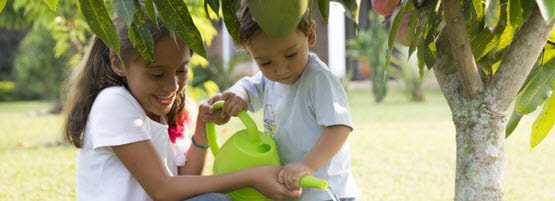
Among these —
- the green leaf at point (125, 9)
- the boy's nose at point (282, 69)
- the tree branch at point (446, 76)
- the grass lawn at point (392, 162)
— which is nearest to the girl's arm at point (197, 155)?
the boy's nose at point (282, 69)

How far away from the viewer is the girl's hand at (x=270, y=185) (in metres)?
1.84

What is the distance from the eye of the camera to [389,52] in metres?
1.68

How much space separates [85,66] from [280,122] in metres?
0.52

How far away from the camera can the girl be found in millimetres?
1918

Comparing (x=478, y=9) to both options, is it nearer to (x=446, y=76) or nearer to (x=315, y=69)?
(x=446, y=76)

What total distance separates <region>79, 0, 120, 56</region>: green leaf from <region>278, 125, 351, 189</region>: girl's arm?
0.64 metres

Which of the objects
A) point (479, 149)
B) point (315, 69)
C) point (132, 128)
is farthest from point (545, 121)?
point (132, 128)

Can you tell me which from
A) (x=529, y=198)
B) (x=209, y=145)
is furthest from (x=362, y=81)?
(x=209, y=145)

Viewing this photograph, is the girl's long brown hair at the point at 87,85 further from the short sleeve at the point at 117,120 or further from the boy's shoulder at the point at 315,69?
the boy's shoulder at the point at 315,69

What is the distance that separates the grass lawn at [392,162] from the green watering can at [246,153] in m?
1.45

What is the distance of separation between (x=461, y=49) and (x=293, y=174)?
0.48 meters

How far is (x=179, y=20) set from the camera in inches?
53.7

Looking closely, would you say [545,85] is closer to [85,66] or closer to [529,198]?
[85,66]

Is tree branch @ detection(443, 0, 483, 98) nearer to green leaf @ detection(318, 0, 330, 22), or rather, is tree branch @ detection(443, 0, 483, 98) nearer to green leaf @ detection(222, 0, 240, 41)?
green leaf @ detection(318, 0, 330, 22)
